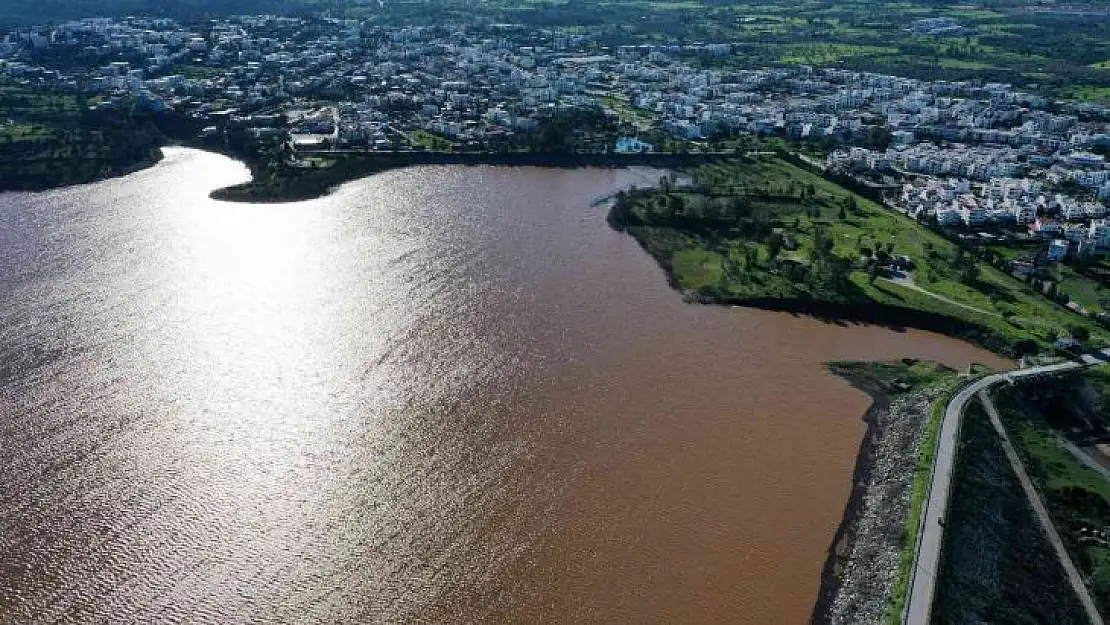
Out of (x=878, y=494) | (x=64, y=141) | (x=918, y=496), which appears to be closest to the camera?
(x=918, y=496)

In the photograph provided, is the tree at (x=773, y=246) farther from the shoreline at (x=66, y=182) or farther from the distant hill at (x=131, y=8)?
the distant hill at (x=131, y=8)

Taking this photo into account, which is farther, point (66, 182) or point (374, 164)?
point (374, 164)

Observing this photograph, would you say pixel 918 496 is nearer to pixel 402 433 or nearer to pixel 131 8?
pixel 402 433

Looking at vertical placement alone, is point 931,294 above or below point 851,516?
above

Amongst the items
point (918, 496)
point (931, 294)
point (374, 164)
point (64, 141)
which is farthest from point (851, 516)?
point (64, 141)

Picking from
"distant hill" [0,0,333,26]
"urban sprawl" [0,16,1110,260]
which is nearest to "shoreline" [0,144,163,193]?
"urban sprawl" [0,16,1110,260]

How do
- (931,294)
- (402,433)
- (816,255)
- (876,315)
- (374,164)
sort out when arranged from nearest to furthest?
1. (402,433)
2. (876,315)
3. (931,294)
4. (816,255)
5. (374,164)

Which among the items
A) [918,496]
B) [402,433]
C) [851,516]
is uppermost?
[918,496]
